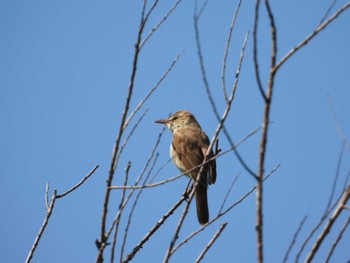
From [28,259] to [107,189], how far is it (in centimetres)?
76

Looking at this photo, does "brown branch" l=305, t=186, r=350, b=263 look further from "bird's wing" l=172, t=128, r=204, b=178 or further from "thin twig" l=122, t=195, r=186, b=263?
"bird's wing" l=172, t=128, r=204, b=178

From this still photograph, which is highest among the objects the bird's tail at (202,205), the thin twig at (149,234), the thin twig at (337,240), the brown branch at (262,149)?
the bird's tail at (202,205)

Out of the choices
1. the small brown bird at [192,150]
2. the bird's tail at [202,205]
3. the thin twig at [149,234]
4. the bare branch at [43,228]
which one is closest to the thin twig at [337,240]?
the thin twig at [149,234]

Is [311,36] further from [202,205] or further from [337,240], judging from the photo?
[202,205]

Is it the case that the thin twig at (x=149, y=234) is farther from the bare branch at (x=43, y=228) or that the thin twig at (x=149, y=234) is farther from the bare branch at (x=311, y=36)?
the bare branch at (x=311, y=36)

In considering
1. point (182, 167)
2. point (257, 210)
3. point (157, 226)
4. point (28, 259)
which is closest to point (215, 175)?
point (182, 167)

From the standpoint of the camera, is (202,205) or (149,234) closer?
(149,234)

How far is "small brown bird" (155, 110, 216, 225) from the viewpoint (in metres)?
6.34

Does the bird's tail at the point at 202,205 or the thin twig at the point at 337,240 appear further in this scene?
the bird's tail at the point at 202,205

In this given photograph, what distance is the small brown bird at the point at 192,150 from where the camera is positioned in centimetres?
634

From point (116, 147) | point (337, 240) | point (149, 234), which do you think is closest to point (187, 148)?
point (149, 234)

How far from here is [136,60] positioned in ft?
8.12

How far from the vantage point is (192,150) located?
7.18m

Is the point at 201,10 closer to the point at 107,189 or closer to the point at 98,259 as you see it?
the point at 107,189
